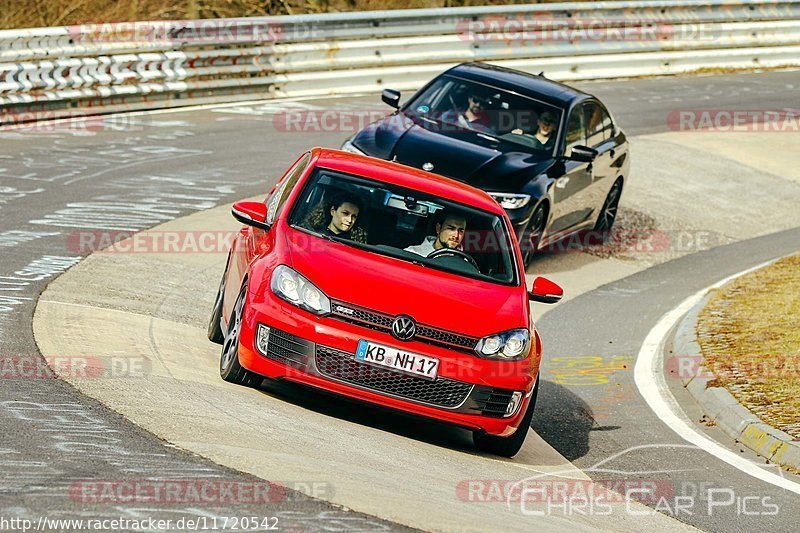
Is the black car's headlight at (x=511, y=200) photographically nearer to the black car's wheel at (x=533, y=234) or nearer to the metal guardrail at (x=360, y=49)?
the black car's wheel at (x=533, y=234)

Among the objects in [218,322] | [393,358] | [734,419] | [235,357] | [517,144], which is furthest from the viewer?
[517,144]

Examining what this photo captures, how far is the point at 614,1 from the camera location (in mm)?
26109

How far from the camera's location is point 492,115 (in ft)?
48.2

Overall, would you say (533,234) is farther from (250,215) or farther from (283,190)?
(250,215)

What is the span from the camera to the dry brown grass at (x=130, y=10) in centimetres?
2431

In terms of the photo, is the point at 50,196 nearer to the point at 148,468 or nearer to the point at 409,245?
the point at 409,245

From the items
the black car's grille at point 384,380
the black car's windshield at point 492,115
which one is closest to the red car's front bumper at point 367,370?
the black car's grille at point 384,380

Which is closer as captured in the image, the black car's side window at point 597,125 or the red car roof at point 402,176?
the red car roof at point 402,176

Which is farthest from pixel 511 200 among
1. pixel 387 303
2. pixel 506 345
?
pixel 387 303

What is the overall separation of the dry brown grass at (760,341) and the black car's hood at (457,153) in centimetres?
232

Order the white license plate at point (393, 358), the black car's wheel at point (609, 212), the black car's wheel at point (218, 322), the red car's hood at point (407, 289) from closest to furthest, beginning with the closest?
the white license plate at point (393, 358) → the red car's hood at point (407, 289) → the black car's wheel at point (218, 322) → the black car's wheel at point (609, 212)

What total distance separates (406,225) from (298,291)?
53.0 inches

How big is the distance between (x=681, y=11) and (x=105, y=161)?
14.5 metres

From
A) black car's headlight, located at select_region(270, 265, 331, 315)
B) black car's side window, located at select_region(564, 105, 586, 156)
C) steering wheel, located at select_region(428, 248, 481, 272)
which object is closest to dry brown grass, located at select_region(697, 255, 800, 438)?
black car's side window, located at select_region(564, 105, 586, 156)
